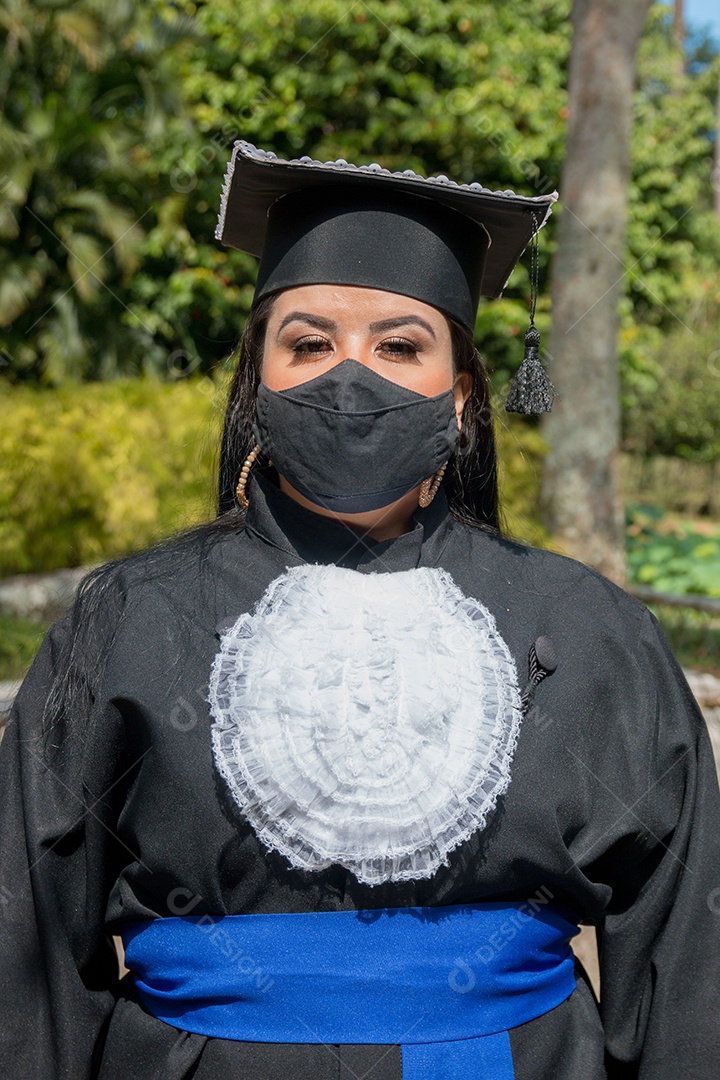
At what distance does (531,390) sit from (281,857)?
1013 mm

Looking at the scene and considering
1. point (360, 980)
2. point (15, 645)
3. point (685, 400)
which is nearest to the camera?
point (360, 980)

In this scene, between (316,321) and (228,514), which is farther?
(228,514)

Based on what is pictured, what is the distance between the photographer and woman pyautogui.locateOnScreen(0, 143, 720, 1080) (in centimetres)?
145

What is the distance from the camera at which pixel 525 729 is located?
5.15 ft

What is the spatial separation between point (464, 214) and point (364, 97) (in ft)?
29.6

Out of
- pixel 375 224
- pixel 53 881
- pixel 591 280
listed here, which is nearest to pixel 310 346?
pixel 375 224

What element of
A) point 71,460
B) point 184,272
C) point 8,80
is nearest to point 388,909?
point 71,460

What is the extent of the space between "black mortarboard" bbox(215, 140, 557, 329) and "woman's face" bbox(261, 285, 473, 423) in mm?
27

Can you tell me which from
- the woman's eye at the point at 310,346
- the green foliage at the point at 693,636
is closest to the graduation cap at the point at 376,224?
the woman's eye at the point at 310,346

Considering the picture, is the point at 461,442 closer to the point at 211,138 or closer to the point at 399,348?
the point at 399,348

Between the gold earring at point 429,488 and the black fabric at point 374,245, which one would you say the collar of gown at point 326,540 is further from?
the black fabric at point 374,245

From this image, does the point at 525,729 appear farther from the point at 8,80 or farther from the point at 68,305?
the point at 8,80

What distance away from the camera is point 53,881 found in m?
1.56

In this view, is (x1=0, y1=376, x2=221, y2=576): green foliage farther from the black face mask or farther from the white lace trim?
the white lace trim
